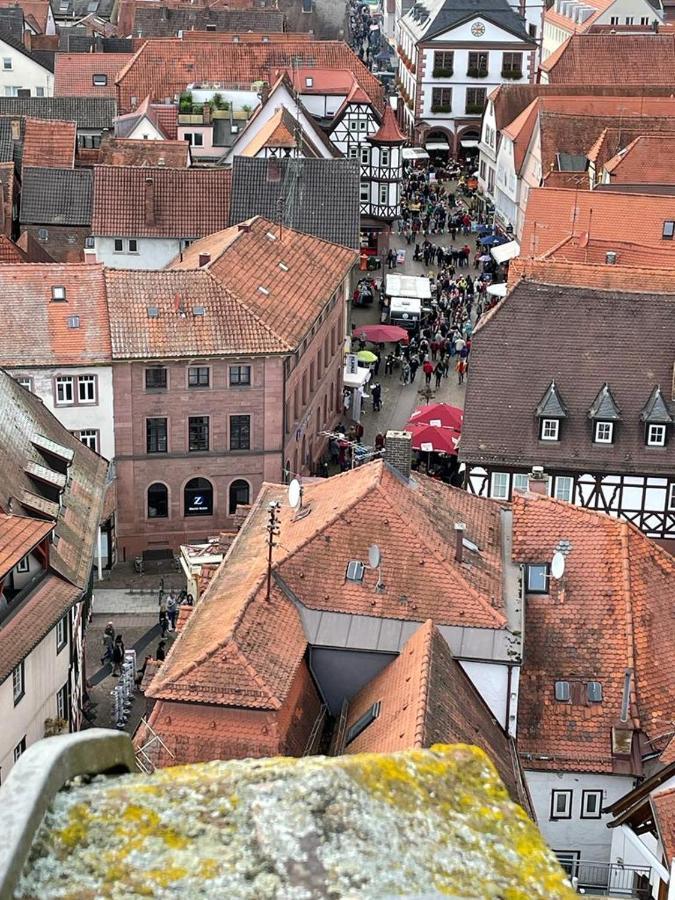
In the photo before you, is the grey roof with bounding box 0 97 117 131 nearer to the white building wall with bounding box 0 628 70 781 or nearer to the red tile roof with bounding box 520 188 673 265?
the red tile roof with bounding box 520 188 673 265

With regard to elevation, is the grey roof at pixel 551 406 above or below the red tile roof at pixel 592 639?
above

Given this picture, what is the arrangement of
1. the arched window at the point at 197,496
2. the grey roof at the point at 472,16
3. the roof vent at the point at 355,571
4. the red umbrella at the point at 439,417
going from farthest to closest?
1. the grey roof at the point at 472,16
2. the red umbrella at the point at 439,417
3. the arched window at the point at 197,496
4. the roof vent at the point at 355,571

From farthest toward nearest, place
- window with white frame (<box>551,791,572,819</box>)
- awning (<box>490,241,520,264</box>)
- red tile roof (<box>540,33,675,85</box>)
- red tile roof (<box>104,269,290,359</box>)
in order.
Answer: red tile roof (<box>540,33,675,85</box>), awning (<box>490,241,520,264</box>), red tile roof (<box>104,269,290,359</box>), window with white frame (<box>551,791,572,819</box>)

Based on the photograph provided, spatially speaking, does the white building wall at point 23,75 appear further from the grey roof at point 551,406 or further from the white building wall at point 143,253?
the grey roof at point 551,406

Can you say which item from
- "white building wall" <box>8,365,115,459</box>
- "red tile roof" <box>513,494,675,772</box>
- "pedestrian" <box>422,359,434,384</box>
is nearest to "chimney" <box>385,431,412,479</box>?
"red tile roof" <box>513,494,675,772</box>

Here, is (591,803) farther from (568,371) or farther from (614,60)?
(614,60)

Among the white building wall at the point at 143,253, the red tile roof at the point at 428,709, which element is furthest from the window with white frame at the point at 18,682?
the white building wall at the point at 143,253

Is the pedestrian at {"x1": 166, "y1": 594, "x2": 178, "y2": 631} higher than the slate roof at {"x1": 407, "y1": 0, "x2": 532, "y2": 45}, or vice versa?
the slate roof at {"x1": 407, "y1": 0, "x2": 532, "y2": 45}
